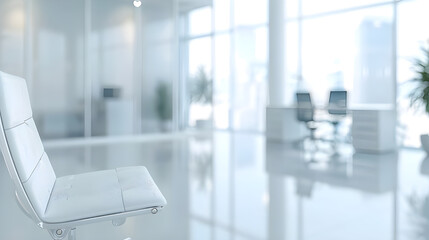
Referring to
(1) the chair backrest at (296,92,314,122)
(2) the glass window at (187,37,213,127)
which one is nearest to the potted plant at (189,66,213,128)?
(2) the glass window at (187,37,213,127)

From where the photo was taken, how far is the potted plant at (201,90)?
10.8 meters

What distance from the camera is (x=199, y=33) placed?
11070 mm

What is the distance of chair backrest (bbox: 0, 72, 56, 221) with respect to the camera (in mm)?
1657

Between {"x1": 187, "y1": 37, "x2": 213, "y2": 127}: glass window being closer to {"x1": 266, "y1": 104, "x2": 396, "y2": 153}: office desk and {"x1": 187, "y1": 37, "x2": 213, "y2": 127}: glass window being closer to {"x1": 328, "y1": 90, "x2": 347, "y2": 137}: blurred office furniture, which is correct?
{"x1": 328, "y1": 90, "x2": 347, "y2": 137}: blurred office furniture

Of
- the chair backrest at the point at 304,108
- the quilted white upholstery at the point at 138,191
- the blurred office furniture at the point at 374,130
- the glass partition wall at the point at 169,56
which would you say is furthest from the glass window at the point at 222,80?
the quilted white upholstery at the point at 138,191

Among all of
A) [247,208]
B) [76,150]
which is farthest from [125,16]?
[247,208]

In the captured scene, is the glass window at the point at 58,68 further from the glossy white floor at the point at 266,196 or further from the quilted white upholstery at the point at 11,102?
the quilted white upholstery at the point at 11,102

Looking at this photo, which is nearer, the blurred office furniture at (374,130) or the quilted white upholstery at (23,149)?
the quilted white upholstery at (23,149)

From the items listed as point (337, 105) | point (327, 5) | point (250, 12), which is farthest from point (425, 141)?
point (250, 12)

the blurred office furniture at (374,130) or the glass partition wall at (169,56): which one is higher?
the glass partition wall at (169,56)

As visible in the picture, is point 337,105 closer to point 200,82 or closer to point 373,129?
point 373,129

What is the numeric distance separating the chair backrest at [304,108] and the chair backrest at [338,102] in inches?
15.7

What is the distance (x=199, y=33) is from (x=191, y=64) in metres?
0.98

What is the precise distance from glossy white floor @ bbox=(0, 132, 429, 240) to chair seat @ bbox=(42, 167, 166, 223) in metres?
0.73
